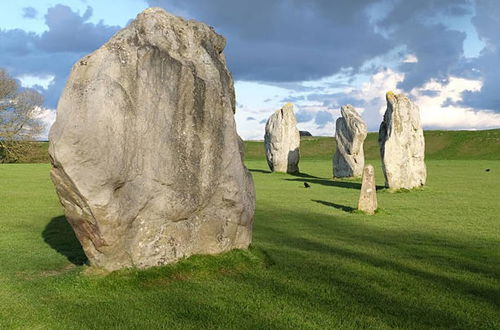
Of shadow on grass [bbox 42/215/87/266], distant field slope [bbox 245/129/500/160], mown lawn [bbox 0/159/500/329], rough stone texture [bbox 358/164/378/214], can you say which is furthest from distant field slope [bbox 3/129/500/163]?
mown lawn [bbox 0/159/500/329]

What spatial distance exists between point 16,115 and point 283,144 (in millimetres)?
25739

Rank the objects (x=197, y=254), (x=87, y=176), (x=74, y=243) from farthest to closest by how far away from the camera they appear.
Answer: (x=74, y=243)
(x=197, y=254)
(x=87, y=176)

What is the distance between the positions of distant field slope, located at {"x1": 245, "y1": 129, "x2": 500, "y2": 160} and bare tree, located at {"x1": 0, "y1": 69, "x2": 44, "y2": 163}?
113 feet

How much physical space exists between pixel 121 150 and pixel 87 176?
0.72 meters

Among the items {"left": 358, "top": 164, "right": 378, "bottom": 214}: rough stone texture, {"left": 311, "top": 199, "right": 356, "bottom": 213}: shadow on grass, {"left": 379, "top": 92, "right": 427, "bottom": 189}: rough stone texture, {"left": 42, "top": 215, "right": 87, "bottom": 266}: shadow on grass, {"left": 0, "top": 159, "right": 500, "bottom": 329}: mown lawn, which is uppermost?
{"left": 379, "top": 92, "right": 427, "bottom": 189}: rough stone texture

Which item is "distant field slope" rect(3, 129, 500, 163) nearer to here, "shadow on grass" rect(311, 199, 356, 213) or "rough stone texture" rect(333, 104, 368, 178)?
"rough stone texture" rect(333, 104, 368, 178)

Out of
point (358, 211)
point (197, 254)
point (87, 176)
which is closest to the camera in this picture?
point (87, 176)

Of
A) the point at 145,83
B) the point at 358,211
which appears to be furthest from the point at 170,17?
the point at 358,211

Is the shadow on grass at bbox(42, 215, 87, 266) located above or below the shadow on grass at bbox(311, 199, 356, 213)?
below

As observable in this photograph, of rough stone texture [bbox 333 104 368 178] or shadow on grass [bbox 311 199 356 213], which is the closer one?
shadow on grass [bbox 311 199 356 213]

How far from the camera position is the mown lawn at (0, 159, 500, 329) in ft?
25.6

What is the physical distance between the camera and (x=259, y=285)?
9398 millimetres

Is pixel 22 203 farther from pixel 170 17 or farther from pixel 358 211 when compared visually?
pixel 170 17

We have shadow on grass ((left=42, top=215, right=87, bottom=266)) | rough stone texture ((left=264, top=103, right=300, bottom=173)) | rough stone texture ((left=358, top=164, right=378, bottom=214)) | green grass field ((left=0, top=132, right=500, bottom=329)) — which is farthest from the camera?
rough stone texture ((left=264, top=103, right=300, bottom=173))
